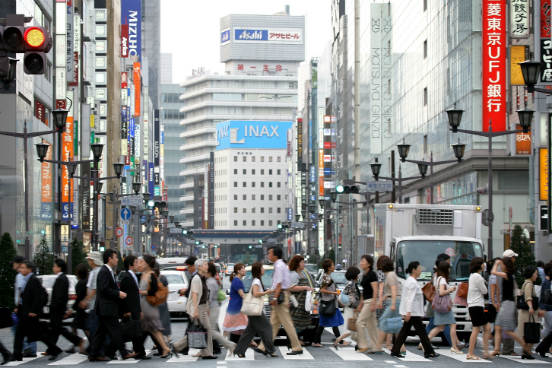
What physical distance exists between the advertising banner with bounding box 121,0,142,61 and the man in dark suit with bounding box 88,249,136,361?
393ft

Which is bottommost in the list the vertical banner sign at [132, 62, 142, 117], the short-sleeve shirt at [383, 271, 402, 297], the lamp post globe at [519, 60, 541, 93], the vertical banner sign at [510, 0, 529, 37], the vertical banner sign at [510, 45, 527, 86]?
the short-sleeve shirt at [383, 271, 402, 297]

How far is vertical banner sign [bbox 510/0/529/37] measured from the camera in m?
47.8

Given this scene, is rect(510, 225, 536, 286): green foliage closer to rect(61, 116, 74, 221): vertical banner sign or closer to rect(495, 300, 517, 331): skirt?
rect(495, 300, 517, 331): skirt

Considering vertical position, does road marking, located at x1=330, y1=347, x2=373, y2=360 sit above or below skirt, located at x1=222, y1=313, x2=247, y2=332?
below

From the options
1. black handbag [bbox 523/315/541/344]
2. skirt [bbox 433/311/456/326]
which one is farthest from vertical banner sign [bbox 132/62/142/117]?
black handbag [bbox 523/315/541/344]

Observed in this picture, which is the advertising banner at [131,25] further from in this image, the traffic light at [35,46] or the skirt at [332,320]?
the traffic light at [35,46]

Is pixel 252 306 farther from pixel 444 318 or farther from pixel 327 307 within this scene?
pixel 444 318

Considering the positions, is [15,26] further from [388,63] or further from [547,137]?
[388,63]

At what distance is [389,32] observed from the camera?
87375 mm

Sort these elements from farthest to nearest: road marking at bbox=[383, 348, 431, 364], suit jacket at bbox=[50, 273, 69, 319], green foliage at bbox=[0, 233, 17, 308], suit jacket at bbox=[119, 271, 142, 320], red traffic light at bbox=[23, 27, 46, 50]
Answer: green foliage at bbox=[0, 233, 17, 308] < suit jacket at bbox=[50, 273, 69, 319] < road marking at bbox=[383, 348, 431, 364] < suit jacket at bbox=[119, 271, 142, 320] < red traffic light at bbox=[23, 27, 46, 50]

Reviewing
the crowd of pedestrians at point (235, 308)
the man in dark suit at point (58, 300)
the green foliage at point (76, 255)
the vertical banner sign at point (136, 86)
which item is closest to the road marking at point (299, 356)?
the crowd of pedestrians at point (235, 308)

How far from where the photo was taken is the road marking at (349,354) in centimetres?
1926

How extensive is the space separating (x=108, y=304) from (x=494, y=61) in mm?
35017

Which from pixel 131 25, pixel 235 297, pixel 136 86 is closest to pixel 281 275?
pixel 235 297
